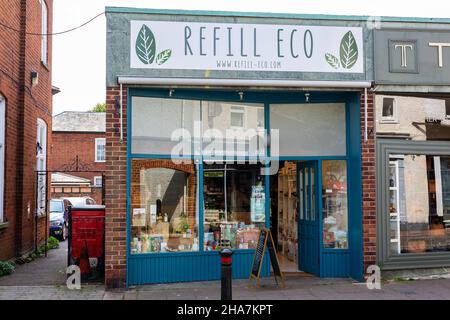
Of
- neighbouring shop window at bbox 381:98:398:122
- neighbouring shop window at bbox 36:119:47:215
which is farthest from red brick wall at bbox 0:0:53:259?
neighbouring shop window at bbox 381:98:398:122

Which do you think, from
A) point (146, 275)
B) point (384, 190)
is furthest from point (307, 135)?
point (146, 275)

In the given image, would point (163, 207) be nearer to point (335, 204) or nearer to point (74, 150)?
point (335, 204)

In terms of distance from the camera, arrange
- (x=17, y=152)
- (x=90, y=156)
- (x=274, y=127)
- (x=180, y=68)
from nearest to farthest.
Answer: (x=180, y=68) → (x=274, y=127) → (x=17, y=152) → (x=90, y=156)

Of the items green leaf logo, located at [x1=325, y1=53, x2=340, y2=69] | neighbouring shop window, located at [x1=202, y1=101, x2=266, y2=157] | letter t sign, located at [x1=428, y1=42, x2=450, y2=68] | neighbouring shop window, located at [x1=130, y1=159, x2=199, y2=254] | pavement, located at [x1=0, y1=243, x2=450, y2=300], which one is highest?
letter t sign, located at [x1=428, y1=42, x2=450, y2=68]

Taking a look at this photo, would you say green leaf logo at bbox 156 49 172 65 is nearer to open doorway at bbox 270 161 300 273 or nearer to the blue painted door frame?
the blue painted door frame

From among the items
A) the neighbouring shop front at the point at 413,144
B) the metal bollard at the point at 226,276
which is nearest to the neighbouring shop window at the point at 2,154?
the metal bollard at the point at 226,276

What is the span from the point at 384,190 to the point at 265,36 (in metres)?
3.39

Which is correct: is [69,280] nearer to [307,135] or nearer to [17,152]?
[17,152]

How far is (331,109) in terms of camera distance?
9.62 m

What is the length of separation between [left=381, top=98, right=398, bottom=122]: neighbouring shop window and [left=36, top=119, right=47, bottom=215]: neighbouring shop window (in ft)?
30.4

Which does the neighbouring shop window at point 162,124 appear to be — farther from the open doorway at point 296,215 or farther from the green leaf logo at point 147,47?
the open doorway at point 296,215

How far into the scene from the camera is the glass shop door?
378 inches

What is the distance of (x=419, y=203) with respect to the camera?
9492 mm

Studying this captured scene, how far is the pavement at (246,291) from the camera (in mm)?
7984
